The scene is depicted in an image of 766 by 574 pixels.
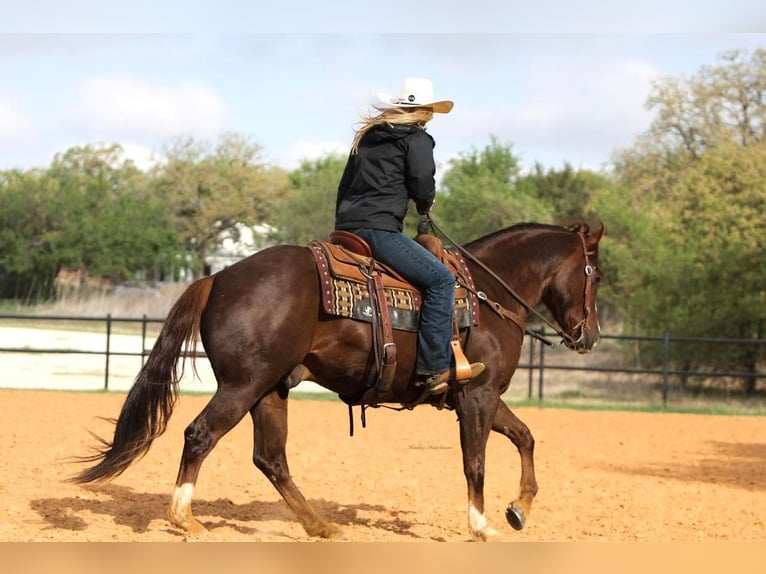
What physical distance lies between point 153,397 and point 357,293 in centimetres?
139

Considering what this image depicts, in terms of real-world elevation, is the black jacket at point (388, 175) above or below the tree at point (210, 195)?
below

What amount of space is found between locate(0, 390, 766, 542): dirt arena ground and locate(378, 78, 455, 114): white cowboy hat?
271cm

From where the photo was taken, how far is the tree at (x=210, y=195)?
55.0 m

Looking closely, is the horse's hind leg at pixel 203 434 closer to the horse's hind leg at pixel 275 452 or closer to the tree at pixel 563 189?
the horse's hind leg at pixel 275 452

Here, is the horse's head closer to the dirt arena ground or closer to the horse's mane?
the horse's mane

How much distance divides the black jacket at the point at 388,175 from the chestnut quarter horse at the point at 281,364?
465 mm

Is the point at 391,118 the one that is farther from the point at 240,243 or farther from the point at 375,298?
the point at 240,243

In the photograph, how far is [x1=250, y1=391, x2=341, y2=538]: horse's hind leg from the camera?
5.98m

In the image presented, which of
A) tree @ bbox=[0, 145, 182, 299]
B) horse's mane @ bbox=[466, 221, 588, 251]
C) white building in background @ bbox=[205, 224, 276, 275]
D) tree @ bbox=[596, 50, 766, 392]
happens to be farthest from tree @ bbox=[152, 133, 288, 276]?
horse's mane @ bbox=[466, 221, 588, 251]

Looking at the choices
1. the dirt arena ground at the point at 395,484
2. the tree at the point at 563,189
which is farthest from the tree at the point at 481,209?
the dirt arena ground at the point at 395,484

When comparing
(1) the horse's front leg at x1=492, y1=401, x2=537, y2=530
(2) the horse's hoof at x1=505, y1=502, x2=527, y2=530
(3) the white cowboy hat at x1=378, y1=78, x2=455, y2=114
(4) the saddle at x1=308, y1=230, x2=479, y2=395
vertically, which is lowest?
(2) the horse's hoof at x1=505, y1=502, x2=527, y2=530

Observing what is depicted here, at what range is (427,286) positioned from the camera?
5848 millimetres

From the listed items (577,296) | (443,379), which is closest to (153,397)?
(443,379)

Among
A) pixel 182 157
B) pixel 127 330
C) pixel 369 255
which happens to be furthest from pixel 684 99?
pixel 369 255
